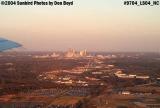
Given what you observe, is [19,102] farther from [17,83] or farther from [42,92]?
[17,83]

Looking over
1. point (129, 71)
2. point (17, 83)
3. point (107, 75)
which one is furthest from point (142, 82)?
point (17, 83)

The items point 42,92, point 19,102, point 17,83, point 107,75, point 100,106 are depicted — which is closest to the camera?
point 100,106

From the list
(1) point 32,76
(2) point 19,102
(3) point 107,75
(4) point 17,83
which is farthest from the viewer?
(3) point 107,75

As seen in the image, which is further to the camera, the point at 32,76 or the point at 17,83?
the point at 32,76

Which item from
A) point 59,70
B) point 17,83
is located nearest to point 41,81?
point 17,83

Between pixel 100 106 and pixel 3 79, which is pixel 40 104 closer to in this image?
pixel 100 106

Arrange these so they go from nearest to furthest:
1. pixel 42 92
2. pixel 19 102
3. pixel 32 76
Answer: pixel 19 102 → pixel 42 92 → pixel 32 76

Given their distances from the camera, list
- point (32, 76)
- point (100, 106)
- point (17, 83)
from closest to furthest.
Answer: point (100, 106), point (17, 83), point (32, 76)

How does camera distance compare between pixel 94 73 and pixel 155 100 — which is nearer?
pixel 155 100
